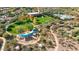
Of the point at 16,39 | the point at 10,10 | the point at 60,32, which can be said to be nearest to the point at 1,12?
the point at 10,10

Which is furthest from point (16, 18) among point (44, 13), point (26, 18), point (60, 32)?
point (60, 32)

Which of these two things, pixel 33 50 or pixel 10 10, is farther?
pixel 10 10

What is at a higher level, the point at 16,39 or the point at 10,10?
the point at 10,10

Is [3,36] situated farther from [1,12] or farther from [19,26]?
[1,12]

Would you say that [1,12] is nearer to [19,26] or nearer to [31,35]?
[19,26]

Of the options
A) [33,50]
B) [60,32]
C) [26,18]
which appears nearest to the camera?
[33,50]
